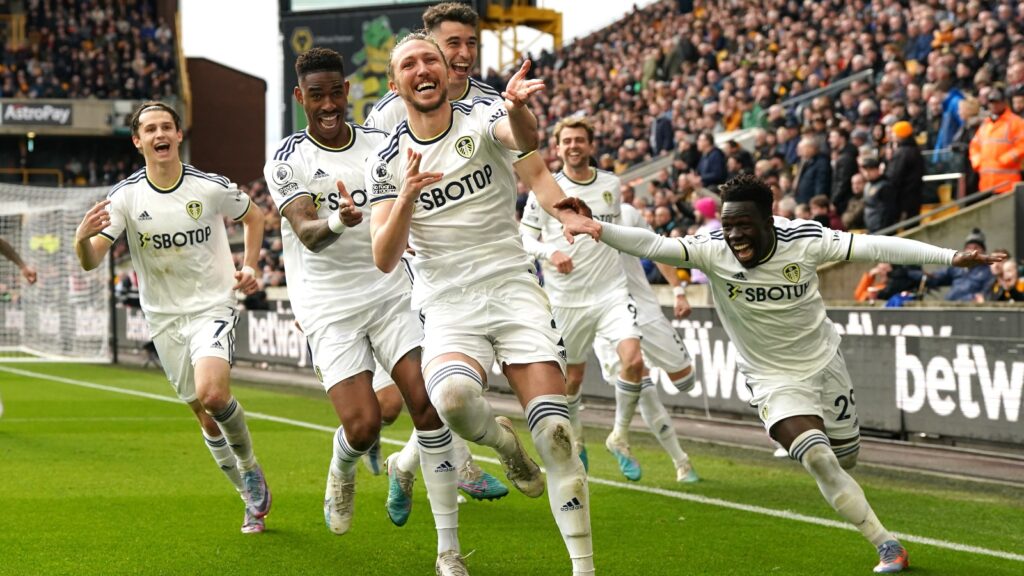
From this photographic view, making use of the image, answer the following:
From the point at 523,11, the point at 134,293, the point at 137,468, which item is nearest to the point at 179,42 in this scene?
the point at 523,11

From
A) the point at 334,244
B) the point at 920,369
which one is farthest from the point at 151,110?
the point at 920,369

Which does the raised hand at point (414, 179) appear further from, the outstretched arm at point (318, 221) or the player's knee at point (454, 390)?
the player's knee at point (454, 390)

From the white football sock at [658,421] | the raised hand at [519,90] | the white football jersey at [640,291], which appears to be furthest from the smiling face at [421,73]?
the white football jersey at [640,291]

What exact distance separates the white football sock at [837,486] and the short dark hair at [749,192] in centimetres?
118

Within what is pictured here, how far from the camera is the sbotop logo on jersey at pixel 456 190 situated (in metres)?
6.15

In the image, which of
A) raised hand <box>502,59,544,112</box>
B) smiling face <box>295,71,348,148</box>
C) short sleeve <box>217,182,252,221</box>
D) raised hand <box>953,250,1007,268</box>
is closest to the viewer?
raised hand <box>502,59,544,112</box>

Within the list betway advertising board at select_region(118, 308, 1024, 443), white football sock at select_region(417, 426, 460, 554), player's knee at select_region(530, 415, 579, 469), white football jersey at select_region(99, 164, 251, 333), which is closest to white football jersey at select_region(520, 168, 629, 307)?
betway advertising board at select_region(118, 308, 1024, 443)

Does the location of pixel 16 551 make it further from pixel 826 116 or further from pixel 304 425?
pixel 826 116

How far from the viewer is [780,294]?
6969 millimetres

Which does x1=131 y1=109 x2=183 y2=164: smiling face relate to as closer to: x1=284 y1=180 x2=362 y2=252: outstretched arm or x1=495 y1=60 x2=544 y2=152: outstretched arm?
x1=284 y1=180 x2=362 y2=252: outstretched arm

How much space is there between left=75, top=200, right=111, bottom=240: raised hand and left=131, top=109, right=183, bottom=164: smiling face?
590 mm

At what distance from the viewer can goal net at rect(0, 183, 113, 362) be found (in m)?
27.1

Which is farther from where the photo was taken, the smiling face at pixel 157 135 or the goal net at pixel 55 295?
the goal net at pixel 55 295

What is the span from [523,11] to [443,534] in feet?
116
